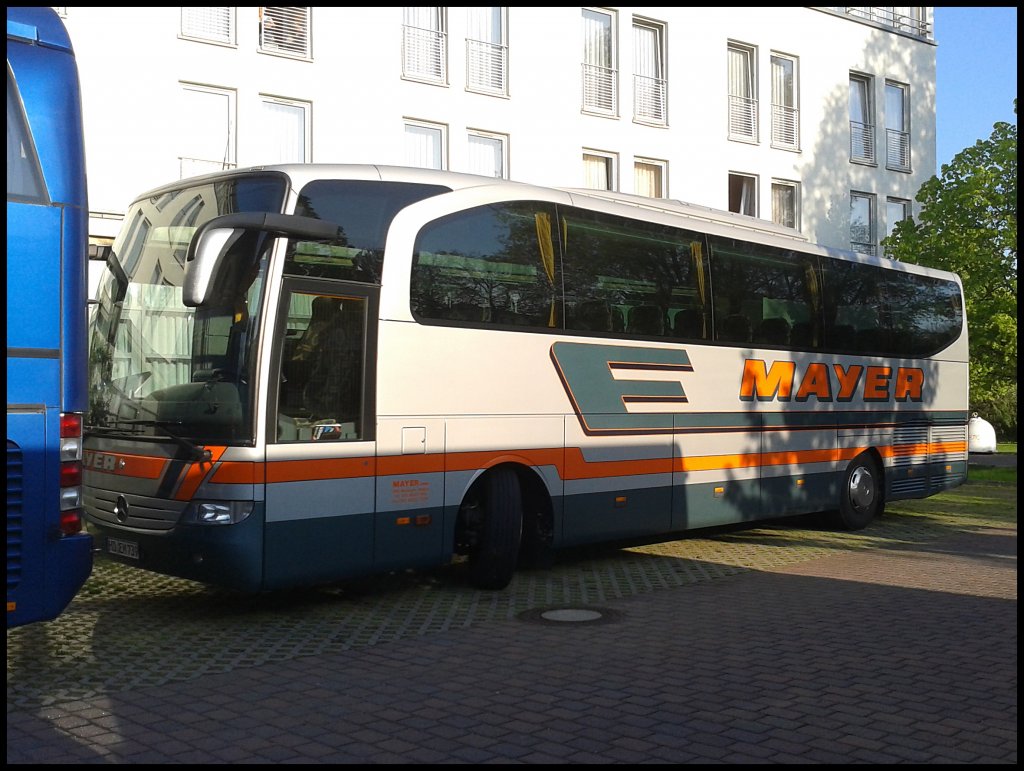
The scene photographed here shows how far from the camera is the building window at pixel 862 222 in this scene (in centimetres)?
3447

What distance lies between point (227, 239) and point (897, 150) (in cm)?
3113

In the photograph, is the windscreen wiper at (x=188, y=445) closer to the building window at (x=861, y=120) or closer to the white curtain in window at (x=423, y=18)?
the white curtain in window at (x=423, y=18)

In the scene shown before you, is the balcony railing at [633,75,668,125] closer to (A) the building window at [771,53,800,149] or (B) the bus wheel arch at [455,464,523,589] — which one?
(A) the building window at [771,53,800,149]

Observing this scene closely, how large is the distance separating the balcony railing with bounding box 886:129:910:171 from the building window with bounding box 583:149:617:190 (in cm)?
1101

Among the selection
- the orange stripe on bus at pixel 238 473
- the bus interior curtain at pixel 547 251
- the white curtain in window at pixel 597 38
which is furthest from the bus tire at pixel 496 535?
the white curtain in window at pixel 597 38

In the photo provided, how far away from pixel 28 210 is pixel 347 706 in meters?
3.22

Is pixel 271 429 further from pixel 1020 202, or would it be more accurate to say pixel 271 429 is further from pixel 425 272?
pixel 1020 202

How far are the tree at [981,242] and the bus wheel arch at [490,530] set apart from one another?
17.4 meters

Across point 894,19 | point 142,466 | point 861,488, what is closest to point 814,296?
point 861,488

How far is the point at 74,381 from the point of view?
22.1 feet

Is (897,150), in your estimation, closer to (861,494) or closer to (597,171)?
(597,171)

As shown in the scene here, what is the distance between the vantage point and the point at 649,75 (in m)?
29.3

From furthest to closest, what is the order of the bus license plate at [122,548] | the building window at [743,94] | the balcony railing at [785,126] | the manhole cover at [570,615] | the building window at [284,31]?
the balcony railing at [785,126], the building window at [743,94], the building window at [284,31], the manhole cover at [570,615], the bus license plate at [122,548]

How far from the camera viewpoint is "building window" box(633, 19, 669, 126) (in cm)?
2895
